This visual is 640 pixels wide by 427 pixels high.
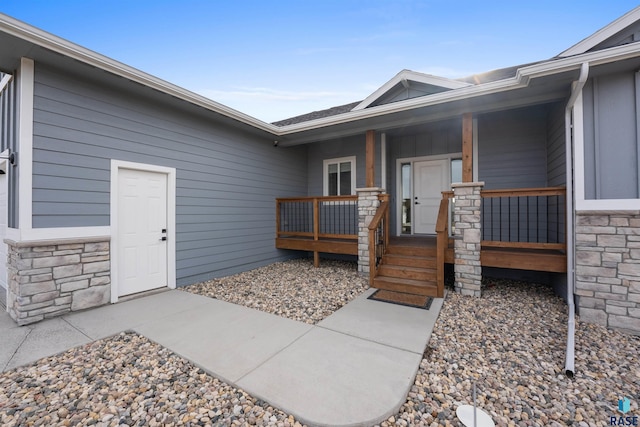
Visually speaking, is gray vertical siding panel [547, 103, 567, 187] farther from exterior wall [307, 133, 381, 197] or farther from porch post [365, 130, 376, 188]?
exterior wall [307, 133, 381, 197]

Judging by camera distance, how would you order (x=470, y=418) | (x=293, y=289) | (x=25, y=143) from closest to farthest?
(x=470, y=418) → (x=25, y=143) → (x=293, y=289)

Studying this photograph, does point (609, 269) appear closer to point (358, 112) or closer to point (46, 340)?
point (358, 112)

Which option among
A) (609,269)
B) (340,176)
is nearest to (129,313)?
(340,176)

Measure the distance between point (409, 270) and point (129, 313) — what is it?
4.20m

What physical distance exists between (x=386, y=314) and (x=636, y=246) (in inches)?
117

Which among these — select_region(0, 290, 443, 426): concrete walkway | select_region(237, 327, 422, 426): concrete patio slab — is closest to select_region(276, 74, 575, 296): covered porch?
select_region(0, 290, 443, 426): concrete walkway

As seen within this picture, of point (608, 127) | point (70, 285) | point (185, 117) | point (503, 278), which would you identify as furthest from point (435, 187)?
point (70, 285)

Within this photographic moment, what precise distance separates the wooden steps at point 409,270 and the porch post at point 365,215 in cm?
48

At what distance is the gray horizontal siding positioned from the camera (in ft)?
11.1

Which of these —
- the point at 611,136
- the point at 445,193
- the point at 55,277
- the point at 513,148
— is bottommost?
the point at 55,277

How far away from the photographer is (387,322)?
10.5 ft

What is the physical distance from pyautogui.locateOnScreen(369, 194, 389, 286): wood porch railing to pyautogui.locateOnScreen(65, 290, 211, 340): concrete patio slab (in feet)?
9.03

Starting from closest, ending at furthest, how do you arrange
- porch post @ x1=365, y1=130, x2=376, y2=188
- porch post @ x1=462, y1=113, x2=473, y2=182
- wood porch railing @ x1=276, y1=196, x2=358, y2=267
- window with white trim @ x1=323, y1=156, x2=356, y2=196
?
porch post @ x1=462, y1=113, x2=473, y2=182 → porch post @ x1=365, y1=130, x2=376, y2=188 → wood porch railing @ x1=276, y1=196, x2=358, y2=267 → window with white trim @ x1=323, y1=156, x2=356, y2=196

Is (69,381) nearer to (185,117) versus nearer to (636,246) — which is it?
(185,117)
